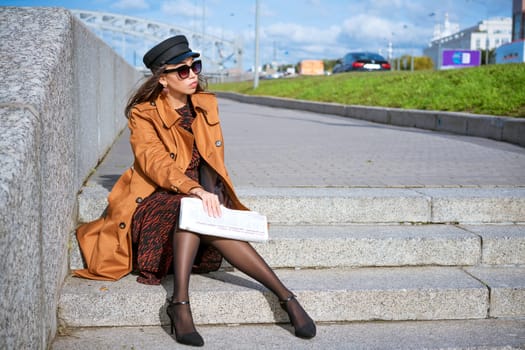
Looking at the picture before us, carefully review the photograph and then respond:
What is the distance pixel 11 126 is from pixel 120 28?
12376cm

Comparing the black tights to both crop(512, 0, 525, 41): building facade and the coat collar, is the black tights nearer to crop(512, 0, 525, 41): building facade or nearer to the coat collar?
the coat collar

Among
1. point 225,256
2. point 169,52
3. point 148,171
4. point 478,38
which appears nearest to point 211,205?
point 225,256

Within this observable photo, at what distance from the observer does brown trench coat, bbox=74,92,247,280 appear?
3.55 metres

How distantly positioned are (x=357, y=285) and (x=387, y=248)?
17.8 inches

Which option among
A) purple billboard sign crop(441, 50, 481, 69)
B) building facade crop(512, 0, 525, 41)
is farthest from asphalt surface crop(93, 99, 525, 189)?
building facade crop(512, 0, 525, 41)

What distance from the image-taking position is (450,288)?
141 inches

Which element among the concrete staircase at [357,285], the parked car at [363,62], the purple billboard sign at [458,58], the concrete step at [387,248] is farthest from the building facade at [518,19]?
the concrete step at [387,248]

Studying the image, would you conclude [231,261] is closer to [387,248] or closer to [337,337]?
A: [337,337]

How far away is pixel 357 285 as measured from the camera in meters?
3.63

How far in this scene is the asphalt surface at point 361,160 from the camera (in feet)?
17.3

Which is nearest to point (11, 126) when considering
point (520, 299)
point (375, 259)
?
point (375, 259)

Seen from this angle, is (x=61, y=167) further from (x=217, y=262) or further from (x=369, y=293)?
(x=369, y=293)

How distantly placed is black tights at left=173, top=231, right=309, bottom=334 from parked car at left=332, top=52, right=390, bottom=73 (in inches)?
1236

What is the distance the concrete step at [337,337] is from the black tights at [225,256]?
0.44 feet
